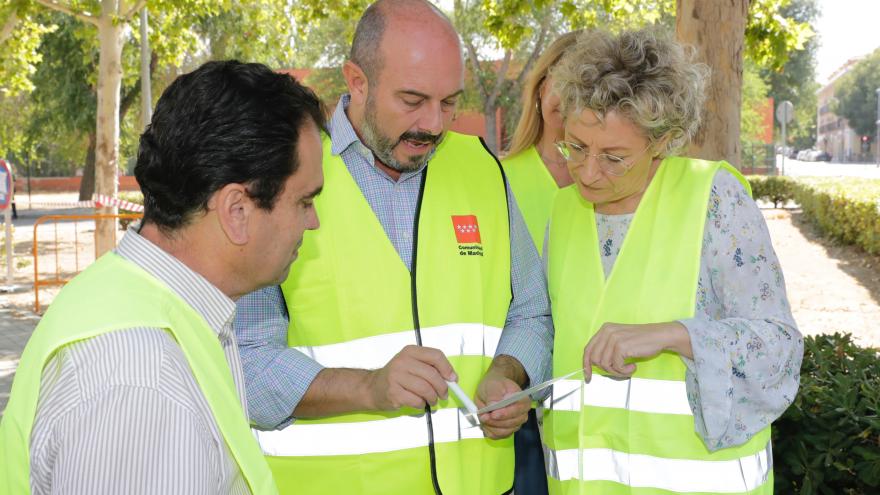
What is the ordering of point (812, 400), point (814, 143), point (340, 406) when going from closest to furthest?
point (340, 406)
point (812, 400)
point (814, 143)

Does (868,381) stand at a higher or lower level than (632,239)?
lower

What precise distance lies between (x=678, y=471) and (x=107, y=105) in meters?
12.7

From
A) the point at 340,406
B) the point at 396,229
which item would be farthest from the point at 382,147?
the point at 340,406

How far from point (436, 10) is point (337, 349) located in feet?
3.41

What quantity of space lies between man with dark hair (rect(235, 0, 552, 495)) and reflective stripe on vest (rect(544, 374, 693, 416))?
0.40 ft

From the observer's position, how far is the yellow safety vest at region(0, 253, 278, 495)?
1.35 meters

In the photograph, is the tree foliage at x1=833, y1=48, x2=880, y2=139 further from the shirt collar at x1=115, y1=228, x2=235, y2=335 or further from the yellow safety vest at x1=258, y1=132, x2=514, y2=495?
the shirt collar at x1=115, y1=228, x2=235, y2=335

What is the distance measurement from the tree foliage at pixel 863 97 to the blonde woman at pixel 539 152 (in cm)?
9363

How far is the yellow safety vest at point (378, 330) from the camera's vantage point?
8.12 feet

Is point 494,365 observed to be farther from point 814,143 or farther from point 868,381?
point 814,143

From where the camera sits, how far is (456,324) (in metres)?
2.52

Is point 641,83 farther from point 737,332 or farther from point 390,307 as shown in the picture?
point 390,307

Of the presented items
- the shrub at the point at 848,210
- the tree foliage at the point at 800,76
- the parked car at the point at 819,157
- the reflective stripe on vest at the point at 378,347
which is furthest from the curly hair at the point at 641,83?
the parked car at the point at 819,157

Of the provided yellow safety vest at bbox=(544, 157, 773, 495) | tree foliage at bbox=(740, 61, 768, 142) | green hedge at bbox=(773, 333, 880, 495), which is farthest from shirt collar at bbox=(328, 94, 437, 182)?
tree foliage at bbox=(740, 61, 768, 142)
